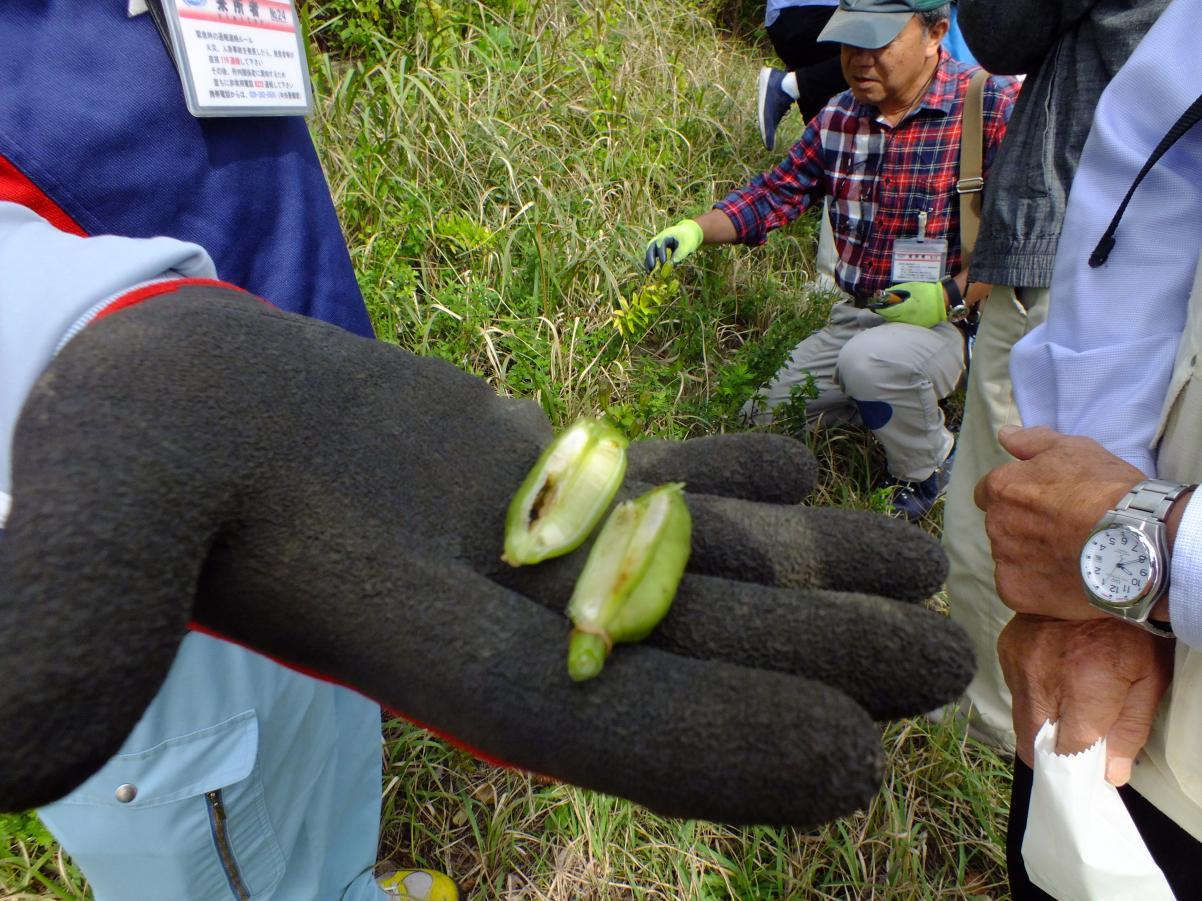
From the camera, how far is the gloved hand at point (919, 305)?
306 cm

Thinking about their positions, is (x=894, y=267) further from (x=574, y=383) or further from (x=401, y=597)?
(x=401, y=597)

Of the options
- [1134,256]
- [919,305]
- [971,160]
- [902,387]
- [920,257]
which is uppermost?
[1134,256]

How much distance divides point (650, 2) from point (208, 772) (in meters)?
5.23

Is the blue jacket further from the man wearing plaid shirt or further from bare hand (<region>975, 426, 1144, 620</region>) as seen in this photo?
the man wearing plaid shirt

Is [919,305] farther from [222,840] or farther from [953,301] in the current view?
[222,840]

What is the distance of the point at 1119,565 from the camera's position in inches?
40.0

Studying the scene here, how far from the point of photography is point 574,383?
2781 millimetres

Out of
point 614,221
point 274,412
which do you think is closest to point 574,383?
point 614,221

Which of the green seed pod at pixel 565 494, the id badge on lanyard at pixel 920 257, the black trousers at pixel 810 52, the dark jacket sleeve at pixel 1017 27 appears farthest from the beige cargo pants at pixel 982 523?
the black trousers at pixel 810 52

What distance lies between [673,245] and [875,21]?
1.17 m

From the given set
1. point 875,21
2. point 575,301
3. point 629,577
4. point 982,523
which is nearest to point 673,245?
point 575,301

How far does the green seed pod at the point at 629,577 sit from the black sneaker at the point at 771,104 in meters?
4.32

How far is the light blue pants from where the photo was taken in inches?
44.9

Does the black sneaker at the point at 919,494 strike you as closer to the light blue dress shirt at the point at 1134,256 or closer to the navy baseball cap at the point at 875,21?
the navy baseball cap at the point at 875,21
